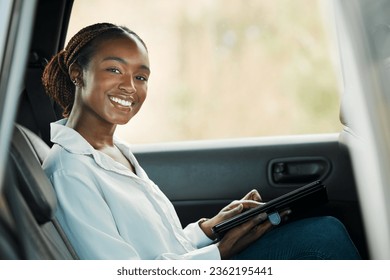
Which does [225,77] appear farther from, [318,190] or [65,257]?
[65,257]

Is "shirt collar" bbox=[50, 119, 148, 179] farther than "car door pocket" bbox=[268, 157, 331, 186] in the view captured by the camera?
No

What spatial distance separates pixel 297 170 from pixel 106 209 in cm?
75

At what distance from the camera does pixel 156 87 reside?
152 cm

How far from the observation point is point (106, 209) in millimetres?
1181

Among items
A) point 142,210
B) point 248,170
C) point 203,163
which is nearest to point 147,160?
point 203,163

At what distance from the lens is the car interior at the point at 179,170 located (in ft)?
3.46

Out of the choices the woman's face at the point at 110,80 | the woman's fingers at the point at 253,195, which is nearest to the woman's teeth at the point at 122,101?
the woman's face at the point at 110,80

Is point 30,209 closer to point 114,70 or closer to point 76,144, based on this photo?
point 76,144

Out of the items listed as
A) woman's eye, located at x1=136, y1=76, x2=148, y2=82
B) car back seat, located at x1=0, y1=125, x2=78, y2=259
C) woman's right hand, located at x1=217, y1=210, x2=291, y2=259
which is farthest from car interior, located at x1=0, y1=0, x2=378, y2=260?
woman's eye, located at x1=136, y1=76, x2=148, y2=82

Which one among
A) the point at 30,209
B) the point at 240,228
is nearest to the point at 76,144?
the point at 30,209

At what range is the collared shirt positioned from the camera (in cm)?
115

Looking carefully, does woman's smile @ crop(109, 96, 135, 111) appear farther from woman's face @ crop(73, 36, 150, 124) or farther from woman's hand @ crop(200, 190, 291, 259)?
woman's hand @ crop(200, 190, 291, 259)

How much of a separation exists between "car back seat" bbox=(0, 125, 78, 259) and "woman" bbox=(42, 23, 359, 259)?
0.12 feet
